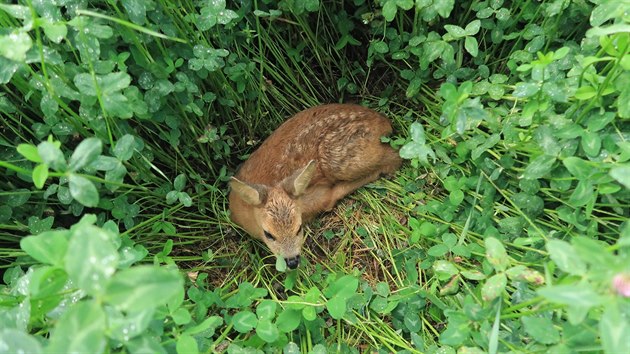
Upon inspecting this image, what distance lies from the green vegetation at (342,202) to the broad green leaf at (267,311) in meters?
0.02

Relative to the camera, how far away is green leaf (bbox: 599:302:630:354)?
1.41 m

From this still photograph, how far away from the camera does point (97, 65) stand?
231 cm

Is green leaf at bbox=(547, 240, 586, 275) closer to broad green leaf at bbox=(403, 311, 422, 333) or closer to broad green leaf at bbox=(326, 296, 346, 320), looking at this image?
broad green leaf at bbox=(326, 296, 346, 320)

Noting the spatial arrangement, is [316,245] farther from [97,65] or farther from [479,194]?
[97,65]

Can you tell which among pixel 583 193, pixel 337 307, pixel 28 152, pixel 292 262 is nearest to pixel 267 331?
pixel 337 307

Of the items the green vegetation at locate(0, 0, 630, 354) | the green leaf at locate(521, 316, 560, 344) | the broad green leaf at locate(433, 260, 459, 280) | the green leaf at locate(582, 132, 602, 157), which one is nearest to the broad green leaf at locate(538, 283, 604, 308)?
the green vegetation at locate(0, 0, 630, 354)

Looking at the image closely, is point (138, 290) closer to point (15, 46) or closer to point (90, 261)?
point (90, 261)

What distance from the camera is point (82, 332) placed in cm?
132

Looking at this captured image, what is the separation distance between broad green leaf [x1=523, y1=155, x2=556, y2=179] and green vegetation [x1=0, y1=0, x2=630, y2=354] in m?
0.01

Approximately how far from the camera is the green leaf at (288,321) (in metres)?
2.59

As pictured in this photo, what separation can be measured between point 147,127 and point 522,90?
208cm

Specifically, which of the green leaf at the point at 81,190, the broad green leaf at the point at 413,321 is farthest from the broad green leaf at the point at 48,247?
the broad green leaf at the point at 413,321

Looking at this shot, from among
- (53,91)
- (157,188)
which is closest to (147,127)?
(157,188)

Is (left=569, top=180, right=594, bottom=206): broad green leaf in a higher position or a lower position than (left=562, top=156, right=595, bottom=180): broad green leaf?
lower
